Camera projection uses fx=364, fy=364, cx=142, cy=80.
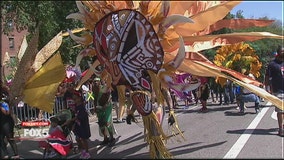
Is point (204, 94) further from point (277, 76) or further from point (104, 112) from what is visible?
point (104, 112)

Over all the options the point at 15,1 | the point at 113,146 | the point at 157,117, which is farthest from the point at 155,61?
the point at 15,1

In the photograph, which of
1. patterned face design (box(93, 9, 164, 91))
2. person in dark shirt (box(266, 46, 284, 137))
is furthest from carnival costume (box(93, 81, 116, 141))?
person in dark shirt (box(266, 46, 284, 137))

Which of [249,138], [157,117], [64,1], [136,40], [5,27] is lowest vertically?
[249,138]

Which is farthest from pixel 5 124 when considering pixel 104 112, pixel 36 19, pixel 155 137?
pixel 36 19

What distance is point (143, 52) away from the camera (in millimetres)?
5398

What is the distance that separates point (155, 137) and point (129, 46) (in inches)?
60.0

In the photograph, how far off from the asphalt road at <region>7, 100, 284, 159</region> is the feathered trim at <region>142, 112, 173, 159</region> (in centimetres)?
75

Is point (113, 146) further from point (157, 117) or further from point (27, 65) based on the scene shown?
point (27, 65)

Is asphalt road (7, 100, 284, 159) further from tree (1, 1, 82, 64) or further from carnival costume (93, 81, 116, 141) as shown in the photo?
tree (1, 1, 82, 64)

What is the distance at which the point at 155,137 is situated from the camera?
231 inches

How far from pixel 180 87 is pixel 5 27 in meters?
15.5

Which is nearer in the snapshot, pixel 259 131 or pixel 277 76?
pixel 277 76

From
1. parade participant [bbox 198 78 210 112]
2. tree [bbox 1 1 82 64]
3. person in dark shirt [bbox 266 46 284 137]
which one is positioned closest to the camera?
person in dark shirt [bbox 266 46 284 137]

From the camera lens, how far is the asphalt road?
6.70m
